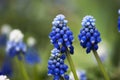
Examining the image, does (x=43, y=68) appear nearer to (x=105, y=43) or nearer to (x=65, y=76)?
(x=105, y=43)

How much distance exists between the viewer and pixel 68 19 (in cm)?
668

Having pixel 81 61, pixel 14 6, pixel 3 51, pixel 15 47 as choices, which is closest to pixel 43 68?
pixel 81 61

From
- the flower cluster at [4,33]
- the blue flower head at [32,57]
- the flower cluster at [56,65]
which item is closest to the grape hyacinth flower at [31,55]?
the blue flower head at [32,57]

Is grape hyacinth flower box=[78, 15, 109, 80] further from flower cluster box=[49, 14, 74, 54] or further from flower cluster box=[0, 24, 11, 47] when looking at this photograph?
flower cluster box=[0, 24, 11, 47]

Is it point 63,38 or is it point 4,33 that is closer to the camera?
point 63,38

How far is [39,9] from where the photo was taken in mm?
6895

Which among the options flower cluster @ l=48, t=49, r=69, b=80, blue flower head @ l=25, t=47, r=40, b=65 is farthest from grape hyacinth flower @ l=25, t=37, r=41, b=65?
flower cluster @ l=48, t=49, r=69, b=80

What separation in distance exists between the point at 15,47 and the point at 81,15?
101 inches

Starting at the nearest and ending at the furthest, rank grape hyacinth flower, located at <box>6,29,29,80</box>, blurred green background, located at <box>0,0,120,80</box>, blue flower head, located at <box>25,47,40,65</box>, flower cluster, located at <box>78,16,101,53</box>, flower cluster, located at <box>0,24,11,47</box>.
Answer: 1. flower cluster, located at <box>78,16,101,53</box>
2. grape hyacinth flower, located at <box>6,29,29,80</box>
3. blue flower head, located at <box>25,47,40,65</box>
4. blurred green background, located at <box>0,0,120,80</box>
5. flower cluster, located at <box>0,24,11,47</box>

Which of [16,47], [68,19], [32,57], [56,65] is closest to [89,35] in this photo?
[56,65]

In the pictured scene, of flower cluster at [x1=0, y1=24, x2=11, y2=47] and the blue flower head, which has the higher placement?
flower cluster at [x1=0, y1=24, x2=11, y2=47]

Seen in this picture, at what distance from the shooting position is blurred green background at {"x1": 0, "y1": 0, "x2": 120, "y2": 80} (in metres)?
5.56

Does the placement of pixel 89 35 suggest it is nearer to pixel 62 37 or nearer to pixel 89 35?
pixel 89 35

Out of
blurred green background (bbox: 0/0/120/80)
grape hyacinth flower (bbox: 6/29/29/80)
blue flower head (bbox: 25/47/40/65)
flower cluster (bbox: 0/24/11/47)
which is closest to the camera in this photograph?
grape hyacinth flower (bbox: 6/29/29/80)
